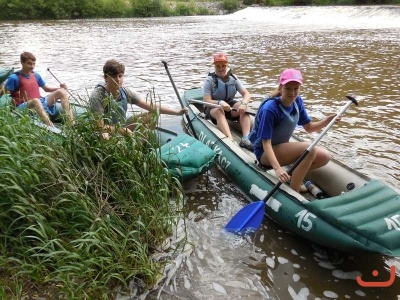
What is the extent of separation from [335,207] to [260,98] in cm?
503

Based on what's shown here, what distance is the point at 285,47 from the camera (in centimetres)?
1423

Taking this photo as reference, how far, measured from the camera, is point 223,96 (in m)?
5.33

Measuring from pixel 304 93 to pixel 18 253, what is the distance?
6633 millimetres

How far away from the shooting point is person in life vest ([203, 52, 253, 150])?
196 inches

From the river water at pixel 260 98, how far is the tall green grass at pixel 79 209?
0.35 meters

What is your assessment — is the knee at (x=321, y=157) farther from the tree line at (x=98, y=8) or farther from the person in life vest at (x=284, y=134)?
the tree line at (x=98, y=8)

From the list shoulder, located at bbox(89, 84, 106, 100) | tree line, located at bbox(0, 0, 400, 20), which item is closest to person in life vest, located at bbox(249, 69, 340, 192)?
shoulder, located at bbox(89, 84, 106, 100)

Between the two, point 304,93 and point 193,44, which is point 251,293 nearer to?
point 304,93

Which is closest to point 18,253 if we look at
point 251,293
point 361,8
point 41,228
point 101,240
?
point 41,228

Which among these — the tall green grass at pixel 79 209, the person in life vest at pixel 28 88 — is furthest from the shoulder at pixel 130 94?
the person in life vest at pixel 28 88

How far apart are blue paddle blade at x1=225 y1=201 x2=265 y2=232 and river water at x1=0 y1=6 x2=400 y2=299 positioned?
0.36 ft

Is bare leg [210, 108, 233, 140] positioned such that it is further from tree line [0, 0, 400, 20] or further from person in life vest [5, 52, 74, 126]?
tree line [0, 0, 400, 20]

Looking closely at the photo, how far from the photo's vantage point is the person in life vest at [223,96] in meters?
4.98

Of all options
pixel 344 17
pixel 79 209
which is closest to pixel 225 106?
pixel 79 209
